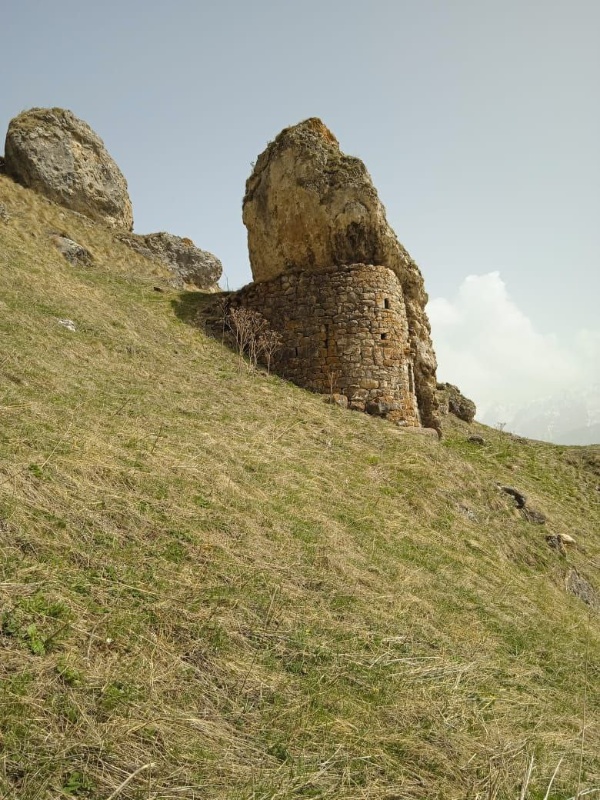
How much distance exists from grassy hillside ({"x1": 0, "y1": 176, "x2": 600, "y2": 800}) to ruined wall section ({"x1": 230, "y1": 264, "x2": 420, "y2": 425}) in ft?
6.95

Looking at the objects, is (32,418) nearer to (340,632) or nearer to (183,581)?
(183,581)

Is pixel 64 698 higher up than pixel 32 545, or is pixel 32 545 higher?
pixel 32 545

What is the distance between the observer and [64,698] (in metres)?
2.86

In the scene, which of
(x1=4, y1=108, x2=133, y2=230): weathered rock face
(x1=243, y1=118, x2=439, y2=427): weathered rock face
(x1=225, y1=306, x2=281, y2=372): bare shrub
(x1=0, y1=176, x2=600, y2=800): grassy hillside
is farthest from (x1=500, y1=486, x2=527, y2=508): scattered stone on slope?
(x1=4, y1=108, x2=133, y2=230): weathered rock face

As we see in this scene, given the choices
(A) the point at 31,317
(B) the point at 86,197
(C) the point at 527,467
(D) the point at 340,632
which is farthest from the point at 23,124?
(D) the point at 340,632

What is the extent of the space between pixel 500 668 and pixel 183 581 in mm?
2745

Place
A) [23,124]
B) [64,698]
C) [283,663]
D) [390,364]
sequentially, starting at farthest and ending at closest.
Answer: [23,124]
[390,364]
[283,663]
[64,698]

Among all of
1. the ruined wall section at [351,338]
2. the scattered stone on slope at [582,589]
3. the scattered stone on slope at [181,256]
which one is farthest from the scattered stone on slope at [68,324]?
the scattered stone on slope at [181,256]

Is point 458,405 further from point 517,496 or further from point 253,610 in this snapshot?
point 253,610

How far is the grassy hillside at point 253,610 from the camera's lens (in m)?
2.89

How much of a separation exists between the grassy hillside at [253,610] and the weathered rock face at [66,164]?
11608 millimetres

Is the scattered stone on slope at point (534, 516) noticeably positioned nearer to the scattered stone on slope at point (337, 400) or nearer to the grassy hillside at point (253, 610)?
the grassy hillside at point (253, 610)

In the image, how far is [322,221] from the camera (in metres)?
12.4

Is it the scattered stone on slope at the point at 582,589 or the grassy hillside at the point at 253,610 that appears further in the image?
the scattered stone on slope at the point at 582,589
